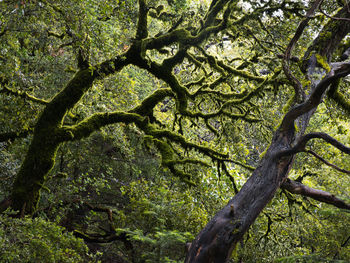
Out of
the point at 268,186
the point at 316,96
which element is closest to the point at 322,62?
the point at 316,96

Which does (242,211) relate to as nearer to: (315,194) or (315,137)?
(315,194)

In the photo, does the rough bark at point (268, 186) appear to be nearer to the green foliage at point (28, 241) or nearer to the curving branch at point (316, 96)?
the curving branch at point (316, 96)

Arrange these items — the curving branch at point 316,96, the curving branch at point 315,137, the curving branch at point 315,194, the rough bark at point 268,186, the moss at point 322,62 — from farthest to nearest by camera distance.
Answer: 1. the curving branch at point 315,194
2. the rough bark at point 268,186
3. the curving branch at point 315,137
4. the moss at point 322,62
5. the curving branch at point 316,96

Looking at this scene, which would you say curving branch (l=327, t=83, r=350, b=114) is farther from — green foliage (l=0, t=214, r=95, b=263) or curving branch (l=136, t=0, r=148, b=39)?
green foliage (l=0, t=214, r=95, b=263)

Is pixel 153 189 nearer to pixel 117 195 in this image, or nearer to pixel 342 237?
pixel 117 195

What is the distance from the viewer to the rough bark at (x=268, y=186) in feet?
12.9

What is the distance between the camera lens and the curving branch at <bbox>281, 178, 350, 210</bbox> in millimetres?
4153

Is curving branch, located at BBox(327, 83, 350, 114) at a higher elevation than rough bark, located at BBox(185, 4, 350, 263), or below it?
higher

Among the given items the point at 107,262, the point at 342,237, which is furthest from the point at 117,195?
the point at 342,237

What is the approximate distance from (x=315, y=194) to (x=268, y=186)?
75 cm

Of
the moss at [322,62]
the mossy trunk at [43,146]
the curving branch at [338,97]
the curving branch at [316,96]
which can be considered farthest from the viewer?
the mossy trunk at [43,146]

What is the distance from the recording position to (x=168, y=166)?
16.4ft

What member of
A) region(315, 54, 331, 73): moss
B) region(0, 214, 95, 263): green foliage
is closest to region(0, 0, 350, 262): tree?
region(315, 54, 331, 73): moss

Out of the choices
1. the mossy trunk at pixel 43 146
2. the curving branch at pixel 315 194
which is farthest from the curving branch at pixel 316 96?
the mossy trunk at pixel 43 146
